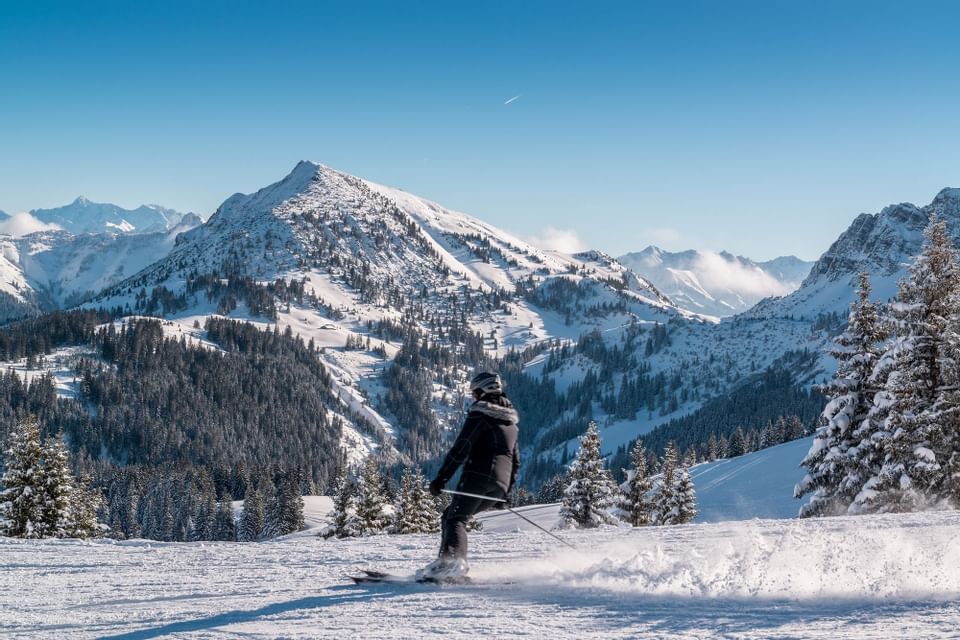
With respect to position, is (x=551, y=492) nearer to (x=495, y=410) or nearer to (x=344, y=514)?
(x=344, y=514)

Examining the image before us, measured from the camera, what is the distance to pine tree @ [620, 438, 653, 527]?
37875 millimetres

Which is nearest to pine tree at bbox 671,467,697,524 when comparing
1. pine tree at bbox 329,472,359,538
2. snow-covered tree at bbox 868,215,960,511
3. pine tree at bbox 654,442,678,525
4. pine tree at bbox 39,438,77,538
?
pine tree at bbox 654,442,678,525

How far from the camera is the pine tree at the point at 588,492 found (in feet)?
114

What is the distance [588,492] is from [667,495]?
533 cm

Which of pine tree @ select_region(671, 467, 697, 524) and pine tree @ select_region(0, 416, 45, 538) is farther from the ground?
pine tree @ select_region(0, 416, 45, 538)

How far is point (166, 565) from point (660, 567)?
7237 millimetres

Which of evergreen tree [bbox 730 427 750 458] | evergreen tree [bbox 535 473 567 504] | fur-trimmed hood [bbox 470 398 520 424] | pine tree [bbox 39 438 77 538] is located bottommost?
evergreen tree [bbox 535 473 567 504]

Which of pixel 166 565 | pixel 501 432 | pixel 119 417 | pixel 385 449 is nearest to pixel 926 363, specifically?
pixel 501 432

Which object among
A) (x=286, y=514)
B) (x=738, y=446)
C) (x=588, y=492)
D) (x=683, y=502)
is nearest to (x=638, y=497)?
(x=683, y=502)

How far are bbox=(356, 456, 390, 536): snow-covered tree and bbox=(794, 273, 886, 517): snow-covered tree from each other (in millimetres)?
24259

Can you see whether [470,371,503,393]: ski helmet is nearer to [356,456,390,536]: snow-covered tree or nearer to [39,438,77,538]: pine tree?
[39,438,77,538]: pine tree

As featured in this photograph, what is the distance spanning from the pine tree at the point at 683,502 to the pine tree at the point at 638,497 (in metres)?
1.58

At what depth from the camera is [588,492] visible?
3519 cm

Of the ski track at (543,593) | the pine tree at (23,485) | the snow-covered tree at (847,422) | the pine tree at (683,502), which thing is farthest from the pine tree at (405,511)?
the ski track at (543,593)
